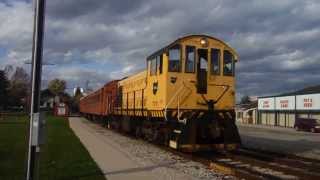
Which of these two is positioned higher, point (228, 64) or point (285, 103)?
point (228, 64)

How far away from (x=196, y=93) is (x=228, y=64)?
1.88m

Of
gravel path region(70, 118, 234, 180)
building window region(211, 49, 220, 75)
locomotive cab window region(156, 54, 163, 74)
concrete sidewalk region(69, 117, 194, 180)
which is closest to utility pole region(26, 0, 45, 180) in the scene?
concrete sidewalk region(69, 117, 194, 180)

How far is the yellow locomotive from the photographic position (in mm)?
18062

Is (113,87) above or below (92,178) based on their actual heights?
above

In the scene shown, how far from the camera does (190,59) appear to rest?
18906 mm

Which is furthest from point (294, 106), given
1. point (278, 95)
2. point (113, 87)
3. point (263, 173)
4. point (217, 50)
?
point (263, 173)

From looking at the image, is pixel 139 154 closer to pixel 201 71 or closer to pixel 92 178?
pixel 201 71

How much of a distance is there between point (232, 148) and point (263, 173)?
4423mm

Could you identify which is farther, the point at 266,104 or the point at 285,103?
the point at 266,104

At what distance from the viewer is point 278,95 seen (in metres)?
74.6

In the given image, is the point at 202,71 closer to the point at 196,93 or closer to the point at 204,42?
the point at 196,93

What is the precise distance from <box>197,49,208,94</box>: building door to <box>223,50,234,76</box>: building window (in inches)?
30.6

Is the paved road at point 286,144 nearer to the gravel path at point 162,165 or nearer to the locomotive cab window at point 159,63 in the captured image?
the gravel path at point 162,165

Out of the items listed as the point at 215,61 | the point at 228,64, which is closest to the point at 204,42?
the point at 215,61
